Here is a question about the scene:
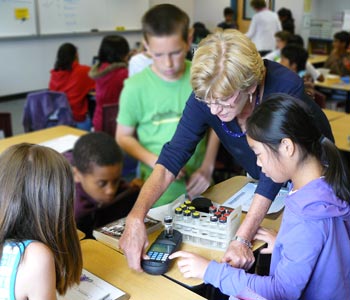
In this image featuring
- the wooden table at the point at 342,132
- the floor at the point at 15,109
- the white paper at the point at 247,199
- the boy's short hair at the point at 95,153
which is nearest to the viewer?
the white paper at the point at 247,199

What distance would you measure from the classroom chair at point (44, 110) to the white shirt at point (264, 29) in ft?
7.63

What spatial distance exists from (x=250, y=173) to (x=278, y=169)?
1.85 ft

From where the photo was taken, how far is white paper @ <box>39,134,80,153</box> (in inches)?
107

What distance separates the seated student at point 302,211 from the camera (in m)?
1.11

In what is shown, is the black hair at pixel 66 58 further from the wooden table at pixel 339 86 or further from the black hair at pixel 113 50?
the wooden table at pixel 339 86

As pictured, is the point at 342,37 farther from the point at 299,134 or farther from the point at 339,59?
the point at 299,134

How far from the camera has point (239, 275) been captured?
3.92 feet

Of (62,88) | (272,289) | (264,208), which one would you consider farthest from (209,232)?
(62,88)

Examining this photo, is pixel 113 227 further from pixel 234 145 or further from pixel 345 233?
pixel 345 233

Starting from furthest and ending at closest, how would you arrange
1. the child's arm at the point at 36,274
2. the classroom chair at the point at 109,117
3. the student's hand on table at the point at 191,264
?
the classroom chair at the point at 109,117 → the student's hand on table at the point at 191,264 → the child's arm at the point at 36,274

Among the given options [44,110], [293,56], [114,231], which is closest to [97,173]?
[114,231]

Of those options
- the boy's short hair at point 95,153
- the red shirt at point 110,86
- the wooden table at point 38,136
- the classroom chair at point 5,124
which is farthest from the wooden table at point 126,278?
the red shirt at point 110,86

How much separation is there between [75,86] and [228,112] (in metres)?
3.27

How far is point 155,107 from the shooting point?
198cm
